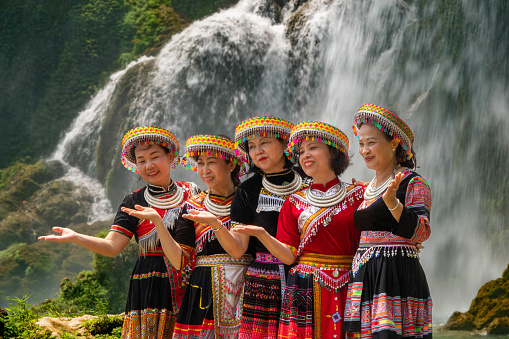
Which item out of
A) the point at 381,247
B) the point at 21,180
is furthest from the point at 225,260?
the point at 21,180

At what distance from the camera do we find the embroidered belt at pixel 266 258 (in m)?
3.32

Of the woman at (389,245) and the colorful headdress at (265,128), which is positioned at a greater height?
the colorful headdress at (265,128)

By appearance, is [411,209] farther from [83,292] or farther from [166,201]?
[83,292]

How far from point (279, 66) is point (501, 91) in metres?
6.10

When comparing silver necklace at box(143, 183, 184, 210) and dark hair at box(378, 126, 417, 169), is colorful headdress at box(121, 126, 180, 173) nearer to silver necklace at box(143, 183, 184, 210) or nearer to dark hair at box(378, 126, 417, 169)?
silver necklace at box(143, 183, 184, 210)

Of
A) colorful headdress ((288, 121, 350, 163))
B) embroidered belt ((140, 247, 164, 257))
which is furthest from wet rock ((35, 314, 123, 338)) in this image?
colorful headdress ((288, 121, 350, 163))

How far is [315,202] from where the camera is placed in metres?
3.16

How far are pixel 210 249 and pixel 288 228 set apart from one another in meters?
0.64

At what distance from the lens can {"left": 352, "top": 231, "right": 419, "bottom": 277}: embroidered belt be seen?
Answer: 2801 mm

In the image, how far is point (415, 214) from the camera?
269 centimetres

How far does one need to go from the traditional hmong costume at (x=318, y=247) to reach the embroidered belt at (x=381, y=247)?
17 centimetres

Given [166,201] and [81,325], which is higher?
[166,201]

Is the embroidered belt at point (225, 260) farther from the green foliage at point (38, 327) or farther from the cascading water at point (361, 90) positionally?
the cascading water at point (361, 90)

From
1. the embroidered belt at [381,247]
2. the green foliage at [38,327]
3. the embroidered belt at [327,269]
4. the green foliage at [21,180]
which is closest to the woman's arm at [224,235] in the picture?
the embroidered belt at [327,269]
